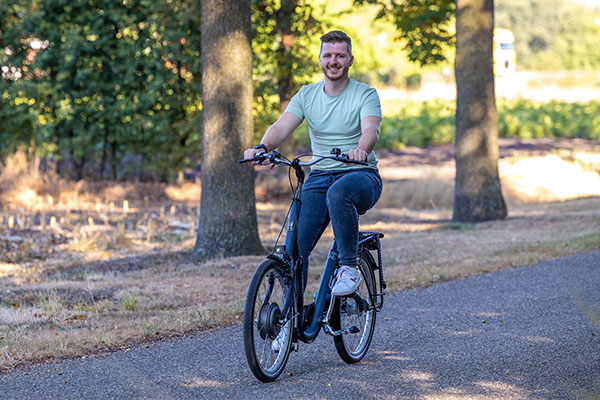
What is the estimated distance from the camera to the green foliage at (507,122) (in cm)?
2806

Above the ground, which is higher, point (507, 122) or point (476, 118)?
point (507, 122)

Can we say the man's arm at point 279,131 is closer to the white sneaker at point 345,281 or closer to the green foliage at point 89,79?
the white sneaker at point 345,281

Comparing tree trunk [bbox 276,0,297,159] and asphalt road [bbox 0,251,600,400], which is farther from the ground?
tree trunk [bbox 276,0,297,159]

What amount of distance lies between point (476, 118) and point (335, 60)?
324 inches

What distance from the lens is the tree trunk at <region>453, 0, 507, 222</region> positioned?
12930mm

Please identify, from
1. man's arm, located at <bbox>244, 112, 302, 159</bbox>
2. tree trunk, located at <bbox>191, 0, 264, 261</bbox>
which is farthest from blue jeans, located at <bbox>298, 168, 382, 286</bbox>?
tree trunk, located at <bbox>191, 0, 264, 261</bbox>

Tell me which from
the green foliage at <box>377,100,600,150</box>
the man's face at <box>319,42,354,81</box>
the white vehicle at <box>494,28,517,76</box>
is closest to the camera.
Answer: the man's face at <box>319,42,354,81</box>

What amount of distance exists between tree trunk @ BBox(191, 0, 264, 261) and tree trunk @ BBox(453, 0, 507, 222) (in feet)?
15.0

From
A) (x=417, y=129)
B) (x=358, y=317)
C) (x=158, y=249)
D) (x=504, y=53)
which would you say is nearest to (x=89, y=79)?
(x=158, y=249)

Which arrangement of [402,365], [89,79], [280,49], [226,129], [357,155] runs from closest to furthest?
[357,155]
[402,365]
[226,129]
[280,49]
[89,79]

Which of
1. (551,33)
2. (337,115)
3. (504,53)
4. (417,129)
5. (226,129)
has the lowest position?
(337,115)

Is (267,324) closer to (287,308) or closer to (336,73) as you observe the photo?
(287,308)

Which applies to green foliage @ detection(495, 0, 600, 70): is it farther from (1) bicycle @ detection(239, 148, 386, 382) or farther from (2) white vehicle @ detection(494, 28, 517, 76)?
(1) bicycle @ detection(239, 148, 386, 382)

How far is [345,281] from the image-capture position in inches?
203
